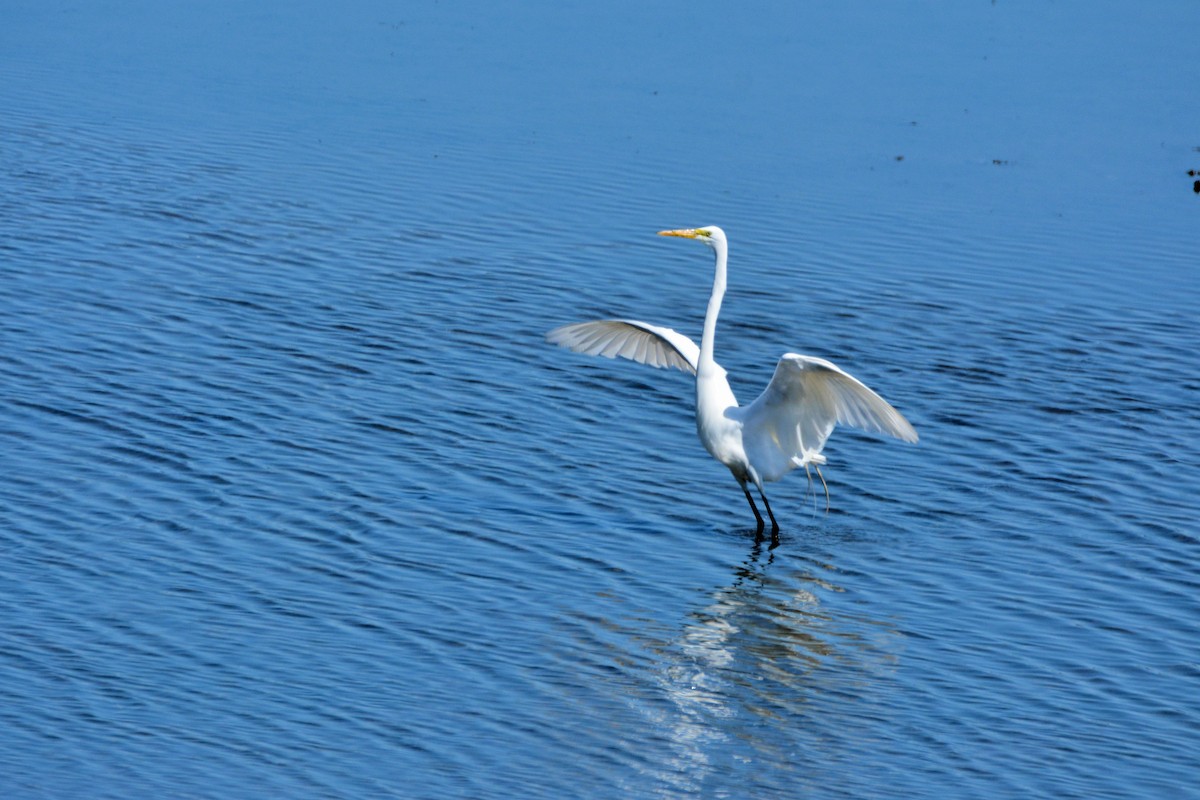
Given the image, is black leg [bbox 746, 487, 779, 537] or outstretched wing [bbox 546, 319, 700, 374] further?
outstretched wing [bbox 546, 319, 700, 374]

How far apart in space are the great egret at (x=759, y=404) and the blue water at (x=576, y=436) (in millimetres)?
495

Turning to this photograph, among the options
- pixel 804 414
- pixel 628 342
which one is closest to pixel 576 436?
pixel 628 342

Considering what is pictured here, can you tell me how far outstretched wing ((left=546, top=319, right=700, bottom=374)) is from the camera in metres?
11.7

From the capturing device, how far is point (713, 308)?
36.9ft

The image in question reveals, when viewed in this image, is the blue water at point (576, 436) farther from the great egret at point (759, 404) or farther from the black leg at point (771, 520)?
the great egret at point (759, 404)

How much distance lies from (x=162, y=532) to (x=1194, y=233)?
40.4ft

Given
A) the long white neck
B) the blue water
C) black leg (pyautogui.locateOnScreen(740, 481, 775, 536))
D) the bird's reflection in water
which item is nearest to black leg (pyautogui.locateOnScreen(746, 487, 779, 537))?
black leg (pyautogui.locateOnScreen(740, 481, 775, 536))

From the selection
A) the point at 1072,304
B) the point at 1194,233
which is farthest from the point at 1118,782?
the point at 1194,233

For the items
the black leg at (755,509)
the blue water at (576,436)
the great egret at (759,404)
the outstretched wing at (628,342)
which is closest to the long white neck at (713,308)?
the great egret at (759,404)

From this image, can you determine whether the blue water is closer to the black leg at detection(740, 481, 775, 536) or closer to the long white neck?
the black leg at detection(740, 481, 775, 536)

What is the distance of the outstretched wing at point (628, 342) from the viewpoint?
11.7 meters

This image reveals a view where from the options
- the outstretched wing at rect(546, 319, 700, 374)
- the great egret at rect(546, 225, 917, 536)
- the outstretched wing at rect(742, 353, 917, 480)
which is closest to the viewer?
the outstretched wing at rect(742, 353, 917, 480)

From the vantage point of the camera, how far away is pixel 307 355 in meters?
13.5

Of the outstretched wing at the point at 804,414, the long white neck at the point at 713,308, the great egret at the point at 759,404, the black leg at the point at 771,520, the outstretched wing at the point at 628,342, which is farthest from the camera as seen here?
the outstretched wing at the point at 628,342
